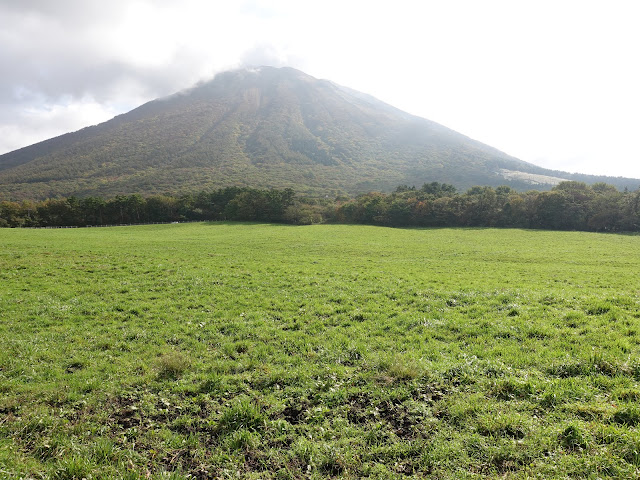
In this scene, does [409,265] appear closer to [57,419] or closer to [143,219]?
[57,419]

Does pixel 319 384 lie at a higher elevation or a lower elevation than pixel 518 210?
lower

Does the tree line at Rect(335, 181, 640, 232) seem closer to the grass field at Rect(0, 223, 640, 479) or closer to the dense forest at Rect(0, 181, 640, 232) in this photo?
the dense forest at Rect(0, 181, 640, 232)

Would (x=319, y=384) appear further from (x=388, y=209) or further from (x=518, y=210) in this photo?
(x=518, y=210)

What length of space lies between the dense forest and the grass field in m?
71.2

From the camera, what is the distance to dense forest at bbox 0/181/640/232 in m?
72.1

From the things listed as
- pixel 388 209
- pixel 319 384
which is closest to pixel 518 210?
pixel 388 209

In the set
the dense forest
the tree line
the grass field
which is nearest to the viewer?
the grass field

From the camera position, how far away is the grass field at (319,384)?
16.6 feet

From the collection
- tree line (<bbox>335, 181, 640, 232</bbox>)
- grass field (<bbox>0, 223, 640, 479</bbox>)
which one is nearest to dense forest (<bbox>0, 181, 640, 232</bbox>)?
tree line (<bbox>335, 181, 640, 232</bbox>)

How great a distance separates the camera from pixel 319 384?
7383 millimetres

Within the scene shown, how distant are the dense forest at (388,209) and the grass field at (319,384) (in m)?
71.2

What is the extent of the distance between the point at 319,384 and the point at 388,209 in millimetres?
81961

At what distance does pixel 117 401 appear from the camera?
678cm

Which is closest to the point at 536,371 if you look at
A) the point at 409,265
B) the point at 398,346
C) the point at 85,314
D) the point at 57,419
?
the point at 398,346
